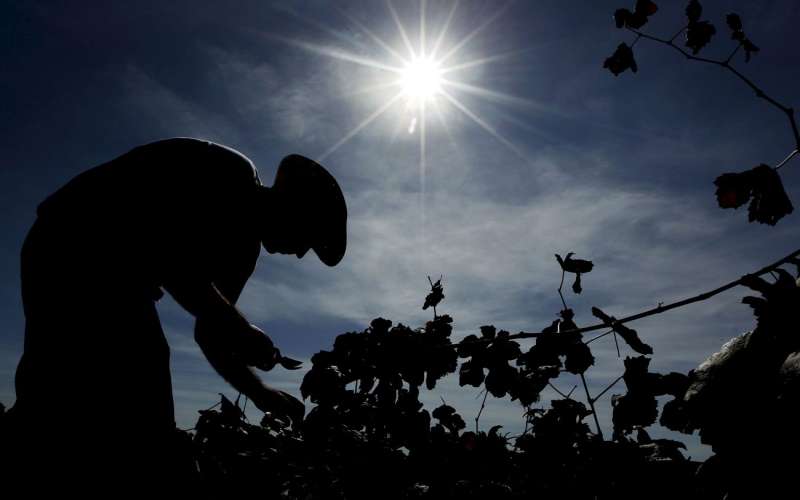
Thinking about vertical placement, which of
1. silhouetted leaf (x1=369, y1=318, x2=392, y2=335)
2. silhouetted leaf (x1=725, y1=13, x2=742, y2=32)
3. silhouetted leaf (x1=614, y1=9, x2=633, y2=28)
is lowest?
silhouetted leaf (x1=369, y1=318, x2=392, y2=335)

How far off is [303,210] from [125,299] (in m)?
1.12

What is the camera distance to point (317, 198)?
2.74 metres

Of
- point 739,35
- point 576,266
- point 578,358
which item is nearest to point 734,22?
point 739,35

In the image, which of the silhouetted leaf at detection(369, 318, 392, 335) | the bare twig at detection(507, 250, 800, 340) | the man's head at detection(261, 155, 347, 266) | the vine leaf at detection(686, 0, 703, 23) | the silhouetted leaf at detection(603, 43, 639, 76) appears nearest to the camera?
the bare twig at detection(507, 250, 800, 340)

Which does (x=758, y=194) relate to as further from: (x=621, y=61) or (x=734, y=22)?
(x=621, y=61)

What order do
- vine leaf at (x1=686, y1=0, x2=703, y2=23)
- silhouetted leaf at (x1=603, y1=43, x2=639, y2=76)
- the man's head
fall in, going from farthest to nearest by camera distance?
the man's head
silhouetted leaf at (x1=603, y1=43, x2=639, y2=76)
vine leaf at (x1=686, y1=0, x2=703, y2=23)

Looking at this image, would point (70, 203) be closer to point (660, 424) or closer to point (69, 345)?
point (69, 345)

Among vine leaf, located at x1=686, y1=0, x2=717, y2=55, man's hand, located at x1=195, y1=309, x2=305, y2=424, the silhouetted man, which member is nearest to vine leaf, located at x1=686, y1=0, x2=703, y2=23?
vine leaf, located at x1=686, y1=0, x2=717, y2=55

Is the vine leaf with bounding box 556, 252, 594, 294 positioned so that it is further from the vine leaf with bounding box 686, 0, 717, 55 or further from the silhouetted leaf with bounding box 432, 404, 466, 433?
the silhouetted leaf with bounding box 432, 404, 466, 433

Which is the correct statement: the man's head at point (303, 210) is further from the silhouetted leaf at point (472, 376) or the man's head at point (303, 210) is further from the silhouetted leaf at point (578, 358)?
the silhouetted leaf at point (578, 358)

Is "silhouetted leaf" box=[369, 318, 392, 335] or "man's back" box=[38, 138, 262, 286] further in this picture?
"silhouetted leaf" box=[369, 318, 392, 335]

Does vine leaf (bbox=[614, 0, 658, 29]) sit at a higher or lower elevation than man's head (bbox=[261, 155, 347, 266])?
higher

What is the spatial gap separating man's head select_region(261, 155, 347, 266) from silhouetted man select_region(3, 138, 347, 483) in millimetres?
242

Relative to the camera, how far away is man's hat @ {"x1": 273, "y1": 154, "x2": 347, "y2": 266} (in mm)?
2686
